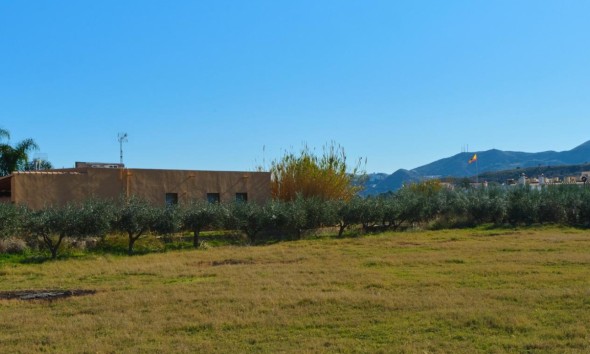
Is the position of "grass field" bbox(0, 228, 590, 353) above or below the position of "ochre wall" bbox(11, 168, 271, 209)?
below

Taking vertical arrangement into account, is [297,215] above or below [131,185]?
below

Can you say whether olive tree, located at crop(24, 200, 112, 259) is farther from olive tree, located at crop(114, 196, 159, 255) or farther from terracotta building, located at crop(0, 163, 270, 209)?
terracotta building, located at crop(0, 163, 270, 209)

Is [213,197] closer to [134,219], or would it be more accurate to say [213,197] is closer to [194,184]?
[194,184]

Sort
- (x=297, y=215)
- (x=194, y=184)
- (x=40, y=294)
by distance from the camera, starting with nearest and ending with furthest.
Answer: (x=40, y=294)
(x=297, y=215)
(x=194, y=184)

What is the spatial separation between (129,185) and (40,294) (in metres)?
19.6

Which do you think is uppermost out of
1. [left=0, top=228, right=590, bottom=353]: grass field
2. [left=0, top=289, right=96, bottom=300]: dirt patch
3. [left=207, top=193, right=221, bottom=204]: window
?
[left=207, top=193, right=221, bottom=204]: window

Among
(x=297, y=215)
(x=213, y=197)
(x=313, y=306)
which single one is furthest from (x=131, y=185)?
(x=313, y=306)

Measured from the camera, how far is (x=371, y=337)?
1000 cm

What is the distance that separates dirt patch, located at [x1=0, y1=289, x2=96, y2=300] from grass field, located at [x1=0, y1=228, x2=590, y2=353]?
1.85 feet

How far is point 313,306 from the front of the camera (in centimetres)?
1275

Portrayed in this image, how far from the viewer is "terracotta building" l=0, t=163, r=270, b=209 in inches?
1230

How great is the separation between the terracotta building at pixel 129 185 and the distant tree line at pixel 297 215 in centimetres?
285

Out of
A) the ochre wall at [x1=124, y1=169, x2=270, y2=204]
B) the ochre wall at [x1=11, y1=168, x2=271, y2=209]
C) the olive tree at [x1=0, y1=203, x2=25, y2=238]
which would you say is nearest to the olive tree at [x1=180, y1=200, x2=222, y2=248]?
the ochre wall at [x1=11, y1=168, x2=271, y2=209]

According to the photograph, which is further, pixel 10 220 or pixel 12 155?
pixel 12 155
